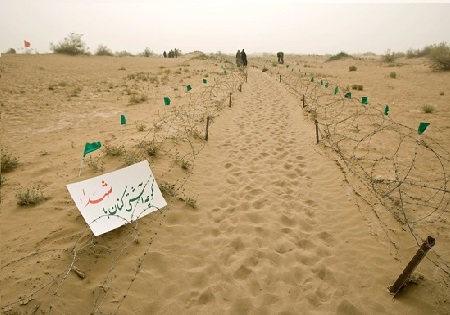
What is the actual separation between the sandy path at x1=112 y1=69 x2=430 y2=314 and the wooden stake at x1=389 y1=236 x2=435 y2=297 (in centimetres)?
13

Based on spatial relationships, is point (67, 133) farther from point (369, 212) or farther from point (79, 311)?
point (369, 212)

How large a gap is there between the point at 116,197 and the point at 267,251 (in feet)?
6.81

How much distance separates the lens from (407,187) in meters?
4.45

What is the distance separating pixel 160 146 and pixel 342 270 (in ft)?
13.4

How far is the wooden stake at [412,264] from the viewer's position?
2.38 m

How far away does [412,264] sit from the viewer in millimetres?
2572

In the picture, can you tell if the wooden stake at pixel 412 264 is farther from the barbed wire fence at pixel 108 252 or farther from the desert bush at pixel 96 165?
the desert bush at pixel 96 165

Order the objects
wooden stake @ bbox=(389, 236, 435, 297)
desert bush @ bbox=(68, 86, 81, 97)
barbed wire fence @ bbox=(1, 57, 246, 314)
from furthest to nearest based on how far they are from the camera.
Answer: desert bush @ bbox=(68, 86, 81, 97)
barbed wire fence @ bbox=(1, 57, 246, 314)
wooden stake @ bbox=(389, 236, 435, 297)

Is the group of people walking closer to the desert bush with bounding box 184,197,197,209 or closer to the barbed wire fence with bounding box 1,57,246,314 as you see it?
the barbed wire fence with bounding box 1,57,246,314

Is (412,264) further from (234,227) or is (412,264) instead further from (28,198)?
(28,198)

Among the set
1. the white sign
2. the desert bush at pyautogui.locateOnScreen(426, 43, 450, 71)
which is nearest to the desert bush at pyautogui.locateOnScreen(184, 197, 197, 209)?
the white sign

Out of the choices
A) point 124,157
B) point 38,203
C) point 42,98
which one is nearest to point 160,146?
point 124,157

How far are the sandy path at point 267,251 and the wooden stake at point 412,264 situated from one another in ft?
0.43

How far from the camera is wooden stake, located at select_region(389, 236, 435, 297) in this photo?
238 cm
